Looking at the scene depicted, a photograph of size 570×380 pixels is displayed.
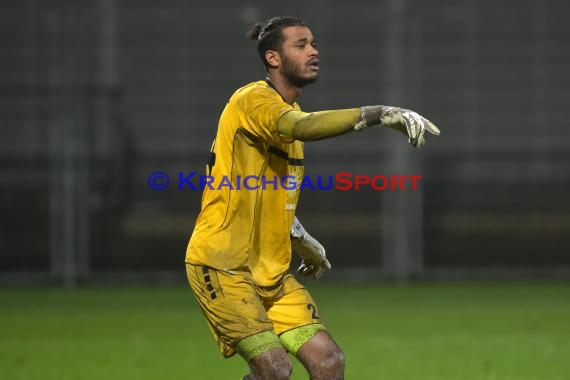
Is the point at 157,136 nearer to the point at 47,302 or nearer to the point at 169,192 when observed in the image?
the point at 169,192

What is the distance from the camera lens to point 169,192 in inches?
699

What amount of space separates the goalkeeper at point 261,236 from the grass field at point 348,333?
2.78 meters

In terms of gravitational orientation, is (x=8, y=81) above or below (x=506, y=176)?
above

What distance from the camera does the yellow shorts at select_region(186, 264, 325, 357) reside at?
5.68 metres

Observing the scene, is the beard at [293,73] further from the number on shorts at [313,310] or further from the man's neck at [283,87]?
the number on shorts at [313,310]

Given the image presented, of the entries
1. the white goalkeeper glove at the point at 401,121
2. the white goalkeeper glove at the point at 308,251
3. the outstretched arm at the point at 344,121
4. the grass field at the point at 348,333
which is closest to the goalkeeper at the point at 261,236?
the outstretched arm at the point at 344,121

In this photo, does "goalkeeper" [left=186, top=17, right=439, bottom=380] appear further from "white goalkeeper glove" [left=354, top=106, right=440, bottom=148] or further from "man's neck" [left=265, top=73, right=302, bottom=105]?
"white goalkeeper glove" [left=354, top=106, right=440, bottom=148]

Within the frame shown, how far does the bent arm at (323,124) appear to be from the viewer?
5223 mm

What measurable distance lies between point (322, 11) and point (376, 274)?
3.87 metres

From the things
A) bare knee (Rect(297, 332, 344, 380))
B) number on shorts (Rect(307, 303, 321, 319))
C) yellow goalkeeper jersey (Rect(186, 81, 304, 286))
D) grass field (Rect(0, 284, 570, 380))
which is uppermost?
yellow goalkeeper jersey (Rect(186, 81, 304, 286))

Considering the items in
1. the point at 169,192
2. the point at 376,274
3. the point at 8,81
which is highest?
the point at 8,81

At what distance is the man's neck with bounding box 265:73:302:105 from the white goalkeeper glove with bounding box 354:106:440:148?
76 cm

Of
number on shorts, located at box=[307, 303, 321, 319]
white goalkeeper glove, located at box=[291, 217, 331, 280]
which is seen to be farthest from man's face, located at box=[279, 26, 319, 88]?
number on shorts, located at box=[307, 303, 321, 319]

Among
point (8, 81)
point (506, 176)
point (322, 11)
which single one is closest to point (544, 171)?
point (506, 176)
